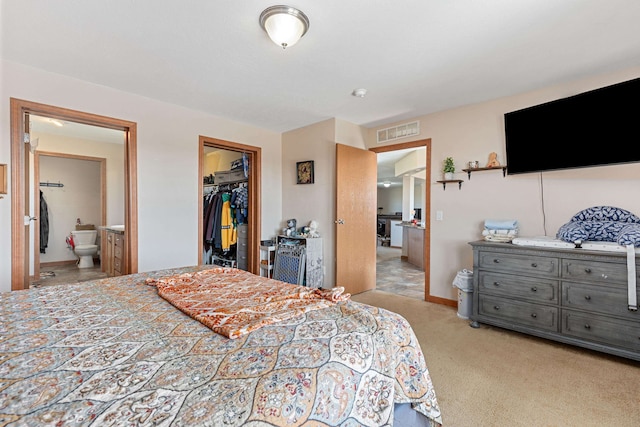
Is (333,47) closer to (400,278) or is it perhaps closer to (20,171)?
(20,171)

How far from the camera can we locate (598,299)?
2191 mm

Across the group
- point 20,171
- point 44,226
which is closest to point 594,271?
point 20,171

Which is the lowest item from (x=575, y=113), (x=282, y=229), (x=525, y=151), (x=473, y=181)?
(x=282, y=229)

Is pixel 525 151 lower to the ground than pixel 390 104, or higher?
lower

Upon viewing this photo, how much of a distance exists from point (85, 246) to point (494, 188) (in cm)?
655

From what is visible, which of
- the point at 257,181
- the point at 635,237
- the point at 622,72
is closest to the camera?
the point at 635,237

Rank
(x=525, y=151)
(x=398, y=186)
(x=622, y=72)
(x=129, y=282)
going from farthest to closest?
(x=398, y=186) < (x=525, y=151) < (x=622, y=72) < (x=129, y=282)

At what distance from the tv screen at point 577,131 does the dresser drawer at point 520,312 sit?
4.09 feet

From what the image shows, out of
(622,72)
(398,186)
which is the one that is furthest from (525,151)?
(398,186)

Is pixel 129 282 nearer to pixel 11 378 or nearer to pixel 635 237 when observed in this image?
pixel 11 378

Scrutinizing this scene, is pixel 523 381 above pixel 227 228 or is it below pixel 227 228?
below

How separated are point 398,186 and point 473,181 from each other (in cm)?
935

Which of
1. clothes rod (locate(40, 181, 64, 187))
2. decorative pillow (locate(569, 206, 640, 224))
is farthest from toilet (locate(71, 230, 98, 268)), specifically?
decorative pillow (locate(569, 206, 640, 224))

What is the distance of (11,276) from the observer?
2.50m
